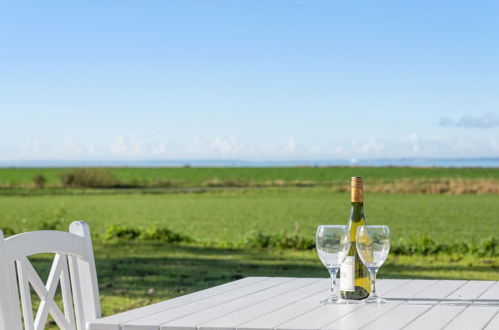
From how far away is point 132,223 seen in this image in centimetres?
2606

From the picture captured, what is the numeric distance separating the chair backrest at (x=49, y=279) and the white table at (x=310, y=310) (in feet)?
1.02

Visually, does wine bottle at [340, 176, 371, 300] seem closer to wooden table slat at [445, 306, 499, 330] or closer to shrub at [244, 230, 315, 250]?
wooden table slat at [445, 306, 499, 330]

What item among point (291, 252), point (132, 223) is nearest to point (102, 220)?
point (132, 223)

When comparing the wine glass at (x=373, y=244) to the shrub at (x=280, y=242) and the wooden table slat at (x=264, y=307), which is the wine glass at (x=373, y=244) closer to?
the wooden table slat at (x=264, y=307)

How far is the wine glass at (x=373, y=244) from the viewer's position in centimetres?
266

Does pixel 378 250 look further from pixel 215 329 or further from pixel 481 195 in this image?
pixel 481 195

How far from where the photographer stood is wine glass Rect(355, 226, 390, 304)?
2.66m

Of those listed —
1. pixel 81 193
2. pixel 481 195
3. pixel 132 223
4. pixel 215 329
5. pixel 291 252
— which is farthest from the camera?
pixel 81 193

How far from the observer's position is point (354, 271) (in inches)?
109

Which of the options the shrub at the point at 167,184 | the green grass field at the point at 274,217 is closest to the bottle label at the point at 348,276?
the green grass field at the point at 274,217

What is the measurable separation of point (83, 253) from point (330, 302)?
91 centimetres

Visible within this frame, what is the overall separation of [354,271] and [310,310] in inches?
9.5

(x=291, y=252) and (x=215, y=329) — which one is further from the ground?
(x=215, y=329)

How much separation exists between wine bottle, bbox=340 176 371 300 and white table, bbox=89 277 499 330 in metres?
0.09
